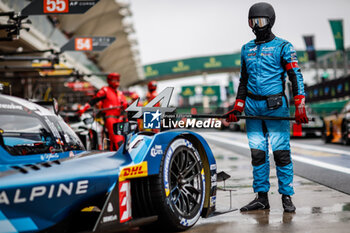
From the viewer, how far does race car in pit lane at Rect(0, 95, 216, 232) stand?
8.43 feet

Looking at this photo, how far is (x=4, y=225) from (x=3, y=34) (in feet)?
49.8

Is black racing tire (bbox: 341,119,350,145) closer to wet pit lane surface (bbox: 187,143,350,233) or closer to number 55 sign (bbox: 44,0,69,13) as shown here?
wet pit lane surface (bbox: 187,143,350,233)

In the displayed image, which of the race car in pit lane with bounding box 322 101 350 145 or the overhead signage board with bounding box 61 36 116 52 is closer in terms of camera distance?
the overhead signage board with bounding box 61 36 116 52

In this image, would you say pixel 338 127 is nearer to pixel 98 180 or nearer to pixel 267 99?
pixel 267 99

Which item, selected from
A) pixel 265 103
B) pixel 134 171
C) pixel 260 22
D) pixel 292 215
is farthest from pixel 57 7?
pixel 134 171

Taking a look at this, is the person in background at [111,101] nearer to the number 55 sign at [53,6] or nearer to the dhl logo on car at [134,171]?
the number 55 sign at [53,6]

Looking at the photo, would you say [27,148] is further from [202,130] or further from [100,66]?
[100,66]

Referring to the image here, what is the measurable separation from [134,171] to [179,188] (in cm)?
54

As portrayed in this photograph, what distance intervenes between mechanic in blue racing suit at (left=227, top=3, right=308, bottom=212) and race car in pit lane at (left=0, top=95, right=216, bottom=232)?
880mm

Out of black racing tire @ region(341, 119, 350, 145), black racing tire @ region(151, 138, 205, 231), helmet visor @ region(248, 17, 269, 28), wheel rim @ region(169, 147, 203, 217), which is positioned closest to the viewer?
black racing tire @ region(151, 138, 205, 231)

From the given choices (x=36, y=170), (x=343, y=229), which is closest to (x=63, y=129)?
(x=36, y=170)

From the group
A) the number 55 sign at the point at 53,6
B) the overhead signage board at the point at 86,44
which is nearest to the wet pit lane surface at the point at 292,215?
the number 55 sign at the point at 53,6

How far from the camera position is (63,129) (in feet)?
12.8

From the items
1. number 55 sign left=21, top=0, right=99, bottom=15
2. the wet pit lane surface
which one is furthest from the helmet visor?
number 55 sign left=21, top=0, right=99, bottom=15
